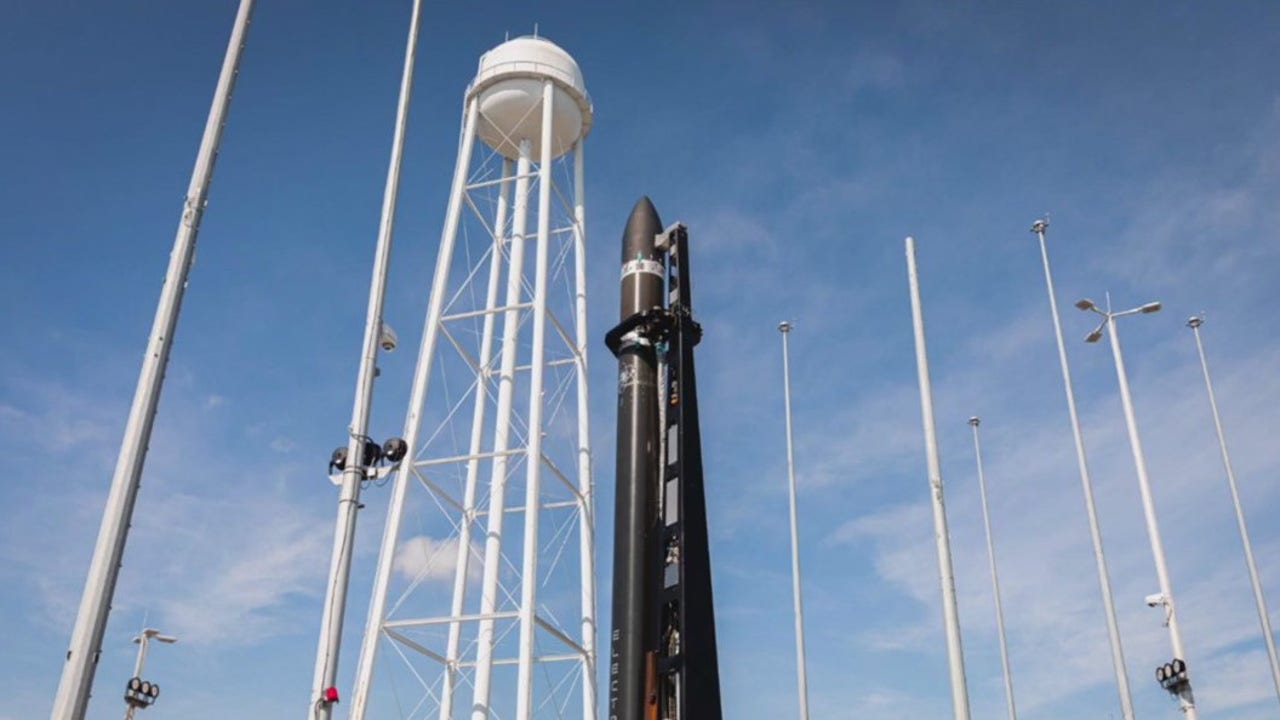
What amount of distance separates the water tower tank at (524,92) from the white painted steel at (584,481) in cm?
188

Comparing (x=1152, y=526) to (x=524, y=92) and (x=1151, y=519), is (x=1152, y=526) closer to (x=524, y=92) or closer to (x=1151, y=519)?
(x=1151, y=519)

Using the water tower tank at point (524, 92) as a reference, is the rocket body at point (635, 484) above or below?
below

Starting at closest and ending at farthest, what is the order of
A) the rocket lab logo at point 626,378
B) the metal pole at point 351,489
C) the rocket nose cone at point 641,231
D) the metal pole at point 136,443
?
the metal pole at point 136,443 → the metal pole at point 351,489 → the rocket lab logo at point 626,378 → the rocket nose cone at point 641,231

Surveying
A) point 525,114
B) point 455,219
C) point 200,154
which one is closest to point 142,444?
point 200,154

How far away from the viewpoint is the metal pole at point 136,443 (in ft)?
32.8

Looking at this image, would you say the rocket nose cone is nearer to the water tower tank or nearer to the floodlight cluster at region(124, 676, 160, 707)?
the water tower tank

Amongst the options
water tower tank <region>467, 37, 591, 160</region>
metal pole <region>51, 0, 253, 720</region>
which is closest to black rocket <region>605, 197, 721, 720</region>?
water tower tank <region>467, 37, 591, 160</region>

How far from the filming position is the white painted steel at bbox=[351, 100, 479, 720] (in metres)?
22.0

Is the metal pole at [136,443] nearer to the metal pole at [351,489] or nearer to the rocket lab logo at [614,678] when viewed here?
the metal pole at [351,489]

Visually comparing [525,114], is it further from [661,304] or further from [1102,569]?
[1102,569]

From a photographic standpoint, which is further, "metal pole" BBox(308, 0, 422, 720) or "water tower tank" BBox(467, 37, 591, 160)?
"water tower tank" BBox(467, 37, 591, 160)

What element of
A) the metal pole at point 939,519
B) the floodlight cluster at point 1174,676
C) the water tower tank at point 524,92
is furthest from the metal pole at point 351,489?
the floodlight cluster at point 1174,676

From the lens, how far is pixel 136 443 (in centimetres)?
1115

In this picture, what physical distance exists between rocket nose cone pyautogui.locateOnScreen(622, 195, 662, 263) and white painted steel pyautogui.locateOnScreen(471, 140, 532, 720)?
109 inches
